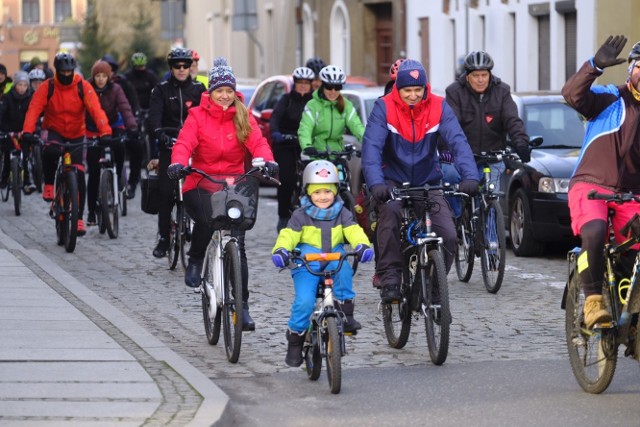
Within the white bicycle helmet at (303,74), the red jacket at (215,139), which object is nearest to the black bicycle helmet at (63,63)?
the white bicycle helmet at (303,74)

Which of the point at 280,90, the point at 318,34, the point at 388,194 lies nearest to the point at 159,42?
the point at 318,34

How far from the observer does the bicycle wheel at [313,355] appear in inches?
352

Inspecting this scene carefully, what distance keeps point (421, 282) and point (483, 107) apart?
14.5 ft

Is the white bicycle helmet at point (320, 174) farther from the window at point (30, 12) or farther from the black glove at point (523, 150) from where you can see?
the window at point (30, 12)

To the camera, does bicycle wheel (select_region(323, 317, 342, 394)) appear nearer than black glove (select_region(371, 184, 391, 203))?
Yes

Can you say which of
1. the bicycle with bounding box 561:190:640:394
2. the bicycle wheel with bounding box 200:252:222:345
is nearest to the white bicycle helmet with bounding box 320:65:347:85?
the bicycle wheel with bounding box 200:252:222:345

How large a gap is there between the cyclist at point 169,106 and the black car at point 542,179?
2.82 metres

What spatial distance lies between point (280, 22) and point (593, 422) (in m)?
44.2

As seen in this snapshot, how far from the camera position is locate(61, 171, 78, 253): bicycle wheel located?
1603cm

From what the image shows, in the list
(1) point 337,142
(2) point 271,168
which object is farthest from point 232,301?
(1) point 337,142

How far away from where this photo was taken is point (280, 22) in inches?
2029

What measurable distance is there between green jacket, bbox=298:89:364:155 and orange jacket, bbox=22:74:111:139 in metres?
A: 1.97

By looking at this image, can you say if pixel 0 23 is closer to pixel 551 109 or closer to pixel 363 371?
pixel 551 109

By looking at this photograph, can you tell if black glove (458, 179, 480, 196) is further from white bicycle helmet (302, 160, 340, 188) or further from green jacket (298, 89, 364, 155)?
green jacket (298, 89, 364, 155)
